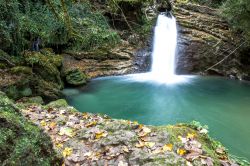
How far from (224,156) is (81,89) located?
29.4 feet

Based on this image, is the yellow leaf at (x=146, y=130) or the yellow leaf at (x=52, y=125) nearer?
the yellow leaf at (x=146, y=130)

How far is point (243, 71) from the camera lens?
14.7 m

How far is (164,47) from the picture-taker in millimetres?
15688

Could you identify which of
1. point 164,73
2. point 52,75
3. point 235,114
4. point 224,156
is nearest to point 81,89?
point 52,75

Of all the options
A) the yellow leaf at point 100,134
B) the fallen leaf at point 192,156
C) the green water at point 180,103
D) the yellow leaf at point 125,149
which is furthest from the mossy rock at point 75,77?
the fallen leaf at point 192,156

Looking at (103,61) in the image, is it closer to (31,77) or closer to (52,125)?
(31,77)

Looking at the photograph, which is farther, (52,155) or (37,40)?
(37,40)

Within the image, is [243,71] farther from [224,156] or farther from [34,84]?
[224,156]

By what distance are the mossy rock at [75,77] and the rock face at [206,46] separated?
485 cm

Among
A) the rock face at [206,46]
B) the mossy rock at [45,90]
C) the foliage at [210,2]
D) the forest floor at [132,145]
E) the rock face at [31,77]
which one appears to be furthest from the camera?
the foliage at [210,2]

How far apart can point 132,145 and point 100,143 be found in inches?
15.3

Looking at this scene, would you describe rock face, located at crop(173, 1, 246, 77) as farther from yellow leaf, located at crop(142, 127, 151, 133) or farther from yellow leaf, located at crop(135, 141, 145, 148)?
yellow leaf, located at crop(135, 141, 145, 148)

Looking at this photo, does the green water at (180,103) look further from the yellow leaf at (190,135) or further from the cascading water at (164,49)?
the yellow leaf at (190,135)

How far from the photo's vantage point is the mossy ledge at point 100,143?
2209mm
